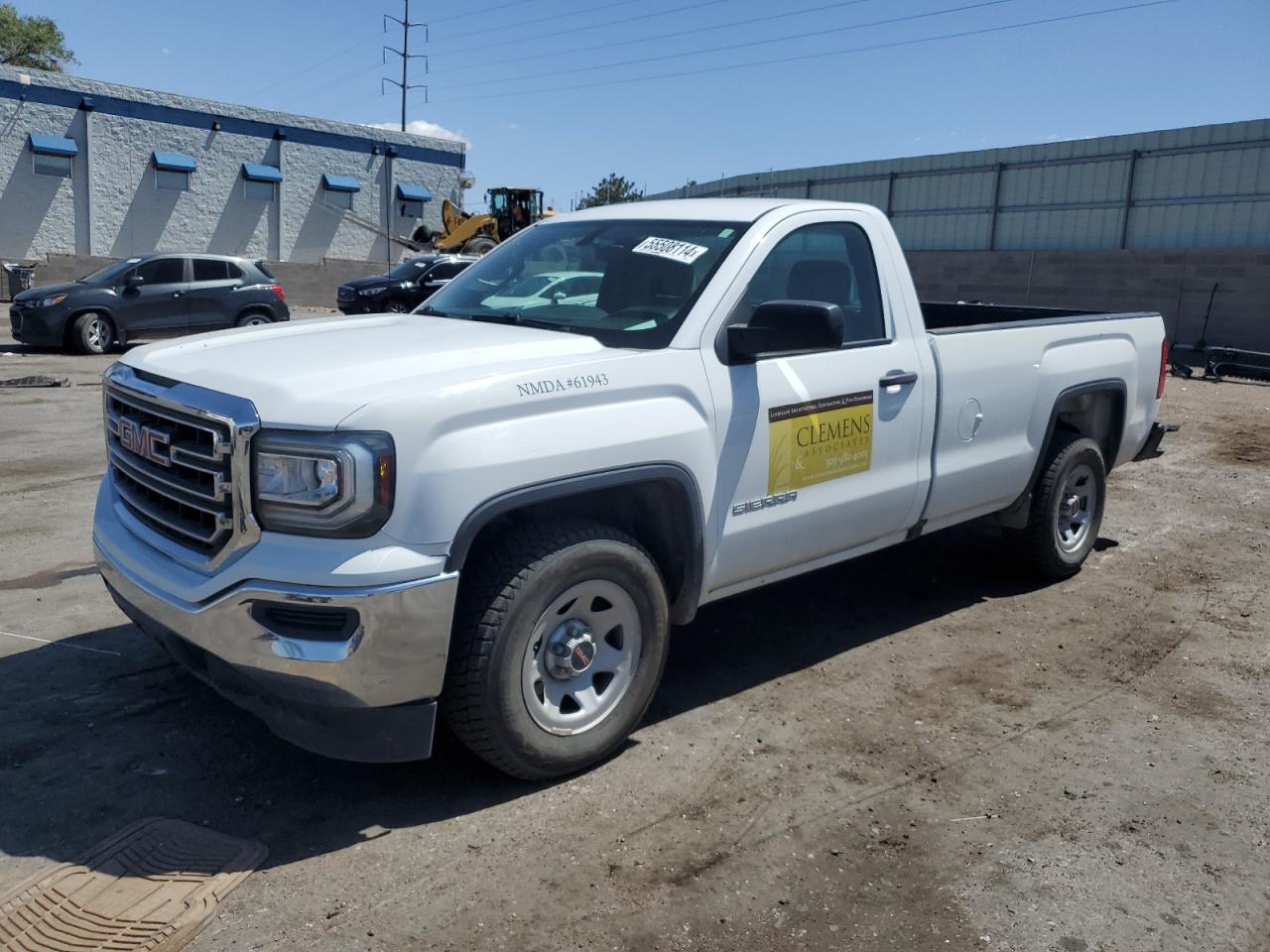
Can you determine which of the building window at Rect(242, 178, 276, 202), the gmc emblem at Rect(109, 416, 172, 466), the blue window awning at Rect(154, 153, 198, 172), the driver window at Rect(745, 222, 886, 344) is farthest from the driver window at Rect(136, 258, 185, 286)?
the building window at Rect(242, 178, 276, 202)

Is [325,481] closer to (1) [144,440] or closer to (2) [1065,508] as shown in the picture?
(1) [144,440]

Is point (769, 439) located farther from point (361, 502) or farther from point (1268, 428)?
point (1268, 428)

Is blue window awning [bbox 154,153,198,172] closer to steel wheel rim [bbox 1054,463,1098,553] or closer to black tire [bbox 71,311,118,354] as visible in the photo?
black tire [bbox 71,311,118,354]

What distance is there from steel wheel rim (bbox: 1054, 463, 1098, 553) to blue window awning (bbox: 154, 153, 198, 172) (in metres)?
33.8

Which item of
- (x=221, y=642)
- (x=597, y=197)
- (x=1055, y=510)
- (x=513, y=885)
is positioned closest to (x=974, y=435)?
(x=1055, y=510)

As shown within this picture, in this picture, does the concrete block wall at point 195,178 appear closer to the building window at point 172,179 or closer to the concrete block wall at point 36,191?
the concrete block wall at point 36,191

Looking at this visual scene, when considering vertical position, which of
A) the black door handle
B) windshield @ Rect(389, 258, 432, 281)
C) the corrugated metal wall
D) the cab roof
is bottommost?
the black door handle

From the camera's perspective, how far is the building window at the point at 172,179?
34156 millimetres

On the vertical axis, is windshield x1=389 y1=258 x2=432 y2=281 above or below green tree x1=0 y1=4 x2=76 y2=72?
below

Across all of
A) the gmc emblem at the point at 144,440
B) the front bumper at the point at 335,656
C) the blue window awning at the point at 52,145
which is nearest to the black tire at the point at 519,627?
the front bumper at the point at 335,656

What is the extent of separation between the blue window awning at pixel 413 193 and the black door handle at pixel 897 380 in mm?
38458

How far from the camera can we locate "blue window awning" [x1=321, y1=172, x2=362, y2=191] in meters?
38.2

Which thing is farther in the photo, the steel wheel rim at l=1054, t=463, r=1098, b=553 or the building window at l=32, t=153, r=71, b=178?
the building window at l=32, t=153, r=71, b=178

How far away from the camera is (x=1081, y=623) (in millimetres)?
5609
